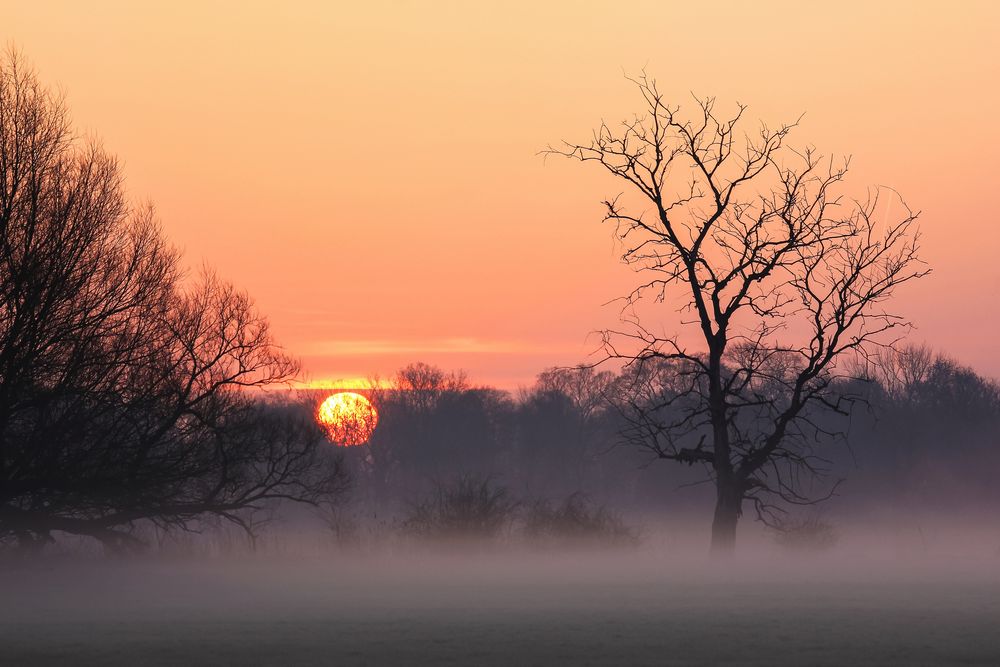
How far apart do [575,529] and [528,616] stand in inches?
602

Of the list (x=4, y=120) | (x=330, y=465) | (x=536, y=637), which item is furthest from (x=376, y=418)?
(x=536, y=637)

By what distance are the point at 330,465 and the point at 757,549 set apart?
1541 centimetres

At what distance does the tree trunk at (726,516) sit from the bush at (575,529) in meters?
5.94

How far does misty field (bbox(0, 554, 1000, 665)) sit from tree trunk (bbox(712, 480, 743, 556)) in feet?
1.60

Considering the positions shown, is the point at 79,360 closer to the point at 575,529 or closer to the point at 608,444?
the point at 575,529

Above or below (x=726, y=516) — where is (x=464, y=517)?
below

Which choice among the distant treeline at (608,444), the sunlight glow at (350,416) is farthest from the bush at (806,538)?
the sunlight glow at (350,416)

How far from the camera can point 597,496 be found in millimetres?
89312

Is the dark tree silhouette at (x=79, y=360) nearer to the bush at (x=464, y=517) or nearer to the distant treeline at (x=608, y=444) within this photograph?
the bush at (x=464, y=517)

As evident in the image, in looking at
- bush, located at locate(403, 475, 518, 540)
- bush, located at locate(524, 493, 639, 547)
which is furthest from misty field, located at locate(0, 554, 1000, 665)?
bush, located at locate(403, 475, 518, 540)

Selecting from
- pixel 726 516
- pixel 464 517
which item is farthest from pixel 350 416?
pixel 726 516

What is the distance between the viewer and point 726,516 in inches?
884

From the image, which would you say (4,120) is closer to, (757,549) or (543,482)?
(757,549)

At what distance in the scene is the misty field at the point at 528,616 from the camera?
10.8m
